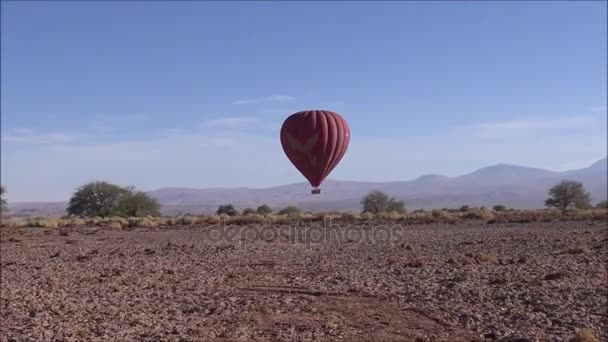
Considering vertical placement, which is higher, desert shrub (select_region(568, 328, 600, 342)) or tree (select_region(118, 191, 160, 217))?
tree (select_region(118, 191, 160, 217))

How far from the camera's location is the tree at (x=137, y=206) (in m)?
62.9

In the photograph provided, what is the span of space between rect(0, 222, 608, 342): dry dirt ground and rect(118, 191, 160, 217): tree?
35.3 meters

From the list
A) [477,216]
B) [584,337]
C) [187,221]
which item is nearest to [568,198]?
[477,216]

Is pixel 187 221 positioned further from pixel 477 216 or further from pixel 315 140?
pixel 315 140

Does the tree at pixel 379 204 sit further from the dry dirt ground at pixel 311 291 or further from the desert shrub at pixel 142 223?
the dry dirt ground at pixel 311 291

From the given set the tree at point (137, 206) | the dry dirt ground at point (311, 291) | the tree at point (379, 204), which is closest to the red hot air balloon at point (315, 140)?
the dry dirt ground at point (311, 291)

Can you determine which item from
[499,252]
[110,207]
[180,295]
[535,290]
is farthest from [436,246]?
[110,207]

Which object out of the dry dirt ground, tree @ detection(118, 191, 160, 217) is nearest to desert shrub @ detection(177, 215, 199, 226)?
tree @ detection(118, 191, 160, 217)

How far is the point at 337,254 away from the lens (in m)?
23.0

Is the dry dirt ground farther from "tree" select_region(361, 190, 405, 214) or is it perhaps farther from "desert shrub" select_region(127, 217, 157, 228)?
"tree" select_region(361, 190, 405, 214)


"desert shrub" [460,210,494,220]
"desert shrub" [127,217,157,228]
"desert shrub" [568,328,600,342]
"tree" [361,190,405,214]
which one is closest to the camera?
"desert shrub" [568,328,600,342]

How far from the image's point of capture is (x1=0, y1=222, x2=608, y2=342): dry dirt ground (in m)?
11.9

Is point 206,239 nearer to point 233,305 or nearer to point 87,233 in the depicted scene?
point 87,233

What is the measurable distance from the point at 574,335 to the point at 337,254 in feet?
40.1
